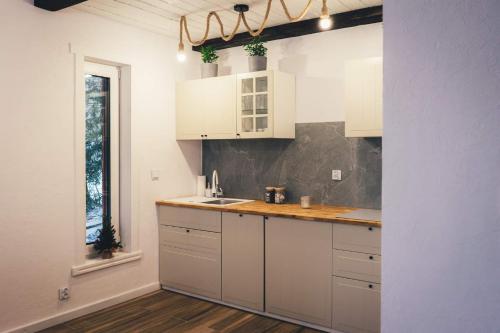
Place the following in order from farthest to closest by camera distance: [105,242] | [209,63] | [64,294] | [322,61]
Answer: [209,63] < [322,61] < [105,242] < [64,294]

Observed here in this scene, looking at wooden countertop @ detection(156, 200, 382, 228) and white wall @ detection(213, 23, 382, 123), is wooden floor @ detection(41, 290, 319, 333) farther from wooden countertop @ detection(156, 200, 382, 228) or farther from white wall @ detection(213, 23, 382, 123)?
white wall @ detection(213, 23, 382, 123)

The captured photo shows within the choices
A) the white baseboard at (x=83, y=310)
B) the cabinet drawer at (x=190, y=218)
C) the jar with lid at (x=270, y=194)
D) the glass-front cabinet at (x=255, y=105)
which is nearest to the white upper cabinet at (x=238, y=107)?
the glass-front cabinet at (x=255, y=105)

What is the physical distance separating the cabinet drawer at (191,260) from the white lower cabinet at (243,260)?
0.34ft

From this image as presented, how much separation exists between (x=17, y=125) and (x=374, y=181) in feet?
9.42

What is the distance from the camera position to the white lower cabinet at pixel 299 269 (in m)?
3.32

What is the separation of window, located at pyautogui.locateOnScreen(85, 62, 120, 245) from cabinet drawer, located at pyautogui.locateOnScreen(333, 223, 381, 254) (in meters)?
2.14

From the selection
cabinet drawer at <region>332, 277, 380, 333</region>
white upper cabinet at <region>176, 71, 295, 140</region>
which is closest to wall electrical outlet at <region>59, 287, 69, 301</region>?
white upper cabinet at <region>176, 71, 295, 140</region>

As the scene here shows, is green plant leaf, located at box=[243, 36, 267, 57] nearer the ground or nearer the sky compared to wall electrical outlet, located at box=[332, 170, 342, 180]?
nearer the sky

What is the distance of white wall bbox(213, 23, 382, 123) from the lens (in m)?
3.74

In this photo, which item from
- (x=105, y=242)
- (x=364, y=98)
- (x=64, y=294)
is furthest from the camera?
(x=105, y=242)

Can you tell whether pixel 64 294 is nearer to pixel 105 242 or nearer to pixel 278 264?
pixel 105 242

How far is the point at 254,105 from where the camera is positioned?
158 inches

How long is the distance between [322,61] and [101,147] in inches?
86.8

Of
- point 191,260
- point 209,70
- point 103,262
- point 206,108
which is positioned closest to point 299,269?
point 191,260
